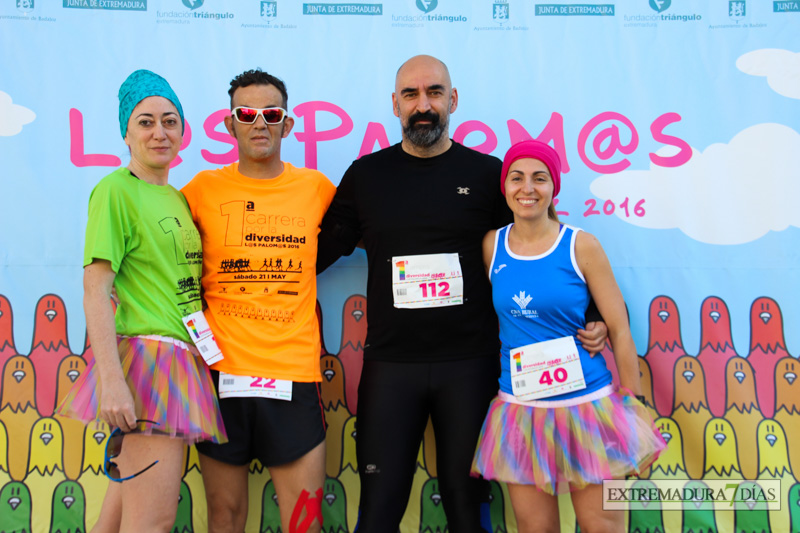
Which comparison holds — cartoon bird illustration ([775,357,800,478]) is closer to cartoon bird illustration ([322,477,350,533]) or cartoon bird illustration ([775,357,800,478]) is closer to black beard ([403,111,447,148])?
black beard ([403,111,447,148])

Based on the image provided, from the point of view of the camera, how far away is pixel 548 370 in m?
2.26

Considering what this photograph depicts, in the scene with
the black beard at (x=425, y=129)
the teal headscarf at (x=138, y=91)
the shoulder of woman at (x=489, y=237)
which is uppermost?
the teal headscarf at (x=138, y=91)

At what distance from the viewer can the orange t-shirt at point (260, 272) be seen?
2434 mm

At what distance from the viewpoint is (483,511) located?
8.57 feet

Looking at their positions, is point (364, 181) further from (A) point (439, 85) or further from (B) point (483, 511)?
(B) point (483, 511)

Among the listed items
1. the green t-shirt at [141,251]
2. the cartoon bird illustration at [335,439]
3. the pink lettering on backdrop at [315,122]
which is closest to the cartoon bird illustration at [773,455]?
the cartoon bird illustration at [335,439]

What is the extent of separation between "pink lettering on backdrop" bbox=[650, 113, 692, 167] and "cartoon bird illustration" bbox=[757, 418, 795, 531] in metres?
1.39

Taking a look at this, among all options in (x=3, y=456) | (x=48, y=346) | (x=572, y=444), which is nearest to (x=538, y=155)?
(x=572, y=444)

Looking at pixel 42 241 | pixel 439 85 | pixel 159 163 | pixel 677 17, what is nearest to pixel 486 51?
pixel 439 85

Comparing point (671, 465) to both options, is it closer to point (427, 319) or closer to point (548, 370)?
point (548, 370)

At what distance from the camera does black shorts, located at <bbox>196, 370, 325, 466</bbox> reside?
2.42m

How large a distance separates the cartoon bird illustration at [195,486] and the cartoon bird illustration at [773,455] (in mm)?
2807

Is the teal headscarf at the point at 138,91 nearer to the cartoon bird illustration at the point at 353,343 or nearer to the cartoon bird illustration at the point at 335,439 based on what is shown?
the cartoon bird illustration at the point at 353,343

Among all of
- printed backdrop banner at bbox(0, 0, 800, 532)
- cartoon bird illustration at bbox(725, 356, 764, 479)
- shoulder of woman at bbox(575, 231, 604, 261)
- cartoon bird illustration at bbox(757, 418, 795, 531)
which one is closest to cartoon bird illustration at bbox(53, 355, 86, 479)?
printed backdrop banner at bbox(0, 0, 800, 532)
